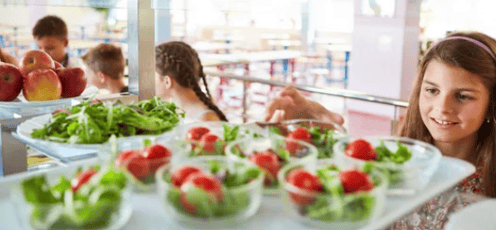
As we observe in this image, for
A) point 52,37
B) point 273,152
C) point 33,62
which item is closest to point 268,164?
point 273,152

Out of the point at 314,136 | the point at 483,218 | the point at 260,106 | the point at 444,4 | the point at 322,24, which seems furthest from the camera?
the point at 260,106

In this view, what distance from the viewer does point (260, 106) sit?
6031 millimetres

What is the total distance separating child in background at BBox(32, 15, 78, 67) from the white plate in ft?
9.04

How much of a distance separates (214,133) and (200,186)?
0.27 metres

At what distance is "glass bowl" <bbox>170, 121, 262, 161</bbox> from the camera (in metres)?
0.69

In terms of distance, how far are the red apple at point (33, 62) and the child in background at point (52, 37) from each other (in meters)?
1.99

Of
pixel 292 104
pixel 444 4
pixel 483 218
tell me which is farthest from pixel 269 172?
pixel 444 4

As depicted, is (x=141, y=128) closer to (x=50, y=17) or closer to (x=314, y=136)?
(x=314, y=136)

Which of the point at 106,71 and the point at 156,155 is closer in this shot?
the point at 156,155

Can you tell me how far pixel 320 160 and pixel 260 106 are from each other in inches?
211

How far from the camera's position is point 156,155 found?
64 centimetres

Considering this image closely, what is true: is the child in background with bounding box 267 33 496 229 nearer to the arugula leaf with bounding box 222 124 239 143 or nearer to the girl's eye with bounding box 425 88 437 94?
the girl's eye with bounding box 425 88 437 94

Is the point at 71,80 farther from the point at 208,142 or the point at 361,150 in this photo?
the point at 361,150

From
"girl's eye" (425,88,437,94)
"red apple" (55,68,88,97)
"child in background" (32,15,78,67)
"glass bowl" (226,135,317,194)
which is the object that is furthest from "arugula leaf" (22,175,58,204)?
"child in background" (32,15,78,67)
